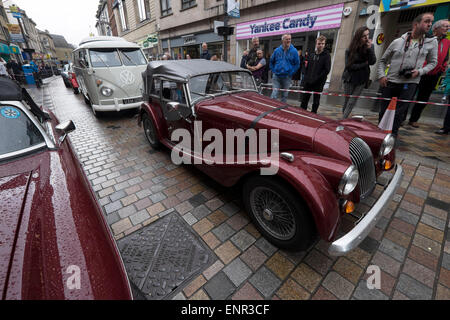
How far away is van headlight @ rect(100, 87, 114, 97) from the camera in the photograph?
6033 mm

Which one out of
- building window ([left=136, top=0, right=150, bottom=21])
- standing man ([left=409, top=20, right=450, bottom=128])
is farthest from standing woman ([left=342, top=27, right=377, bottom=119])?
building window ([left=136, top=0, right=150, bottom=21])

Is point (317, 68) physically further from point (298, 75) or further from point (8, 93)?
point (8, 93)

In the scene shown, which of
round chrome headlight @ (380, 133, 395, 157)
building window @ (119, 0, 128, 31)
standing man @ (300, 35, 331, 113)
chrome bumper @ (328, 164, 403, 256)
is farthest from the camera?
building window @ (119, 0, 128, 31)

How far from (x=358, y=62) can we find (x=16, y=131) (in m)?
6.04

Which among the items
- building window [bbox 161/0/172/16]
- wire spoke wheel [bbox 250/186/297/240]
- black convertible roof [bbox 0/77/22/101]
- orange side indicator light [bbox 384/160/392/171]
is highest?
building window [bbox 161/0/172/16]

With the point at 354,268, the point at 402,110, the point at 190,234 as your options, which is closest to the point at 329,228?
the point at 354,268

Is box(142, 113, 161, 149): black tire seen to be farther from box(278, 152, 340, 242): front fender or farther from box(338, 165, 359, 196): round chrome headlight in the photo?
box(338, 165, 359, 196): round chrome headlight

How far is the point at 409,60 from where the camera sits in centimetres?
385

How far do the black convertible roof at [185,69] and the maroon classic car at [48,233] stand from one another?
6.26ft

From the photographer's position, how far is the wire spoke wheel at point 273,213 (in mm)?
2008

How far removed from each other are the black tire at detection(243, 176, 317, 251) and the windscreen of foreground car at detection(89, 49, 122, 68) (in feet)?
20.7

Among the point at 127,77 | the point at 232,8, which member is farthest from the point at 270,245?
the point at 232,8

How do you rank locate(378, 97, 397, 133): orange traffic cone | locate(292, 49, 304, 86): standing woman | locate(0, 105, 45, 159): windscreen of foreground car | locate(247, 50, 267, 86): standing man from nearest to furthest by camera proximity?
locate(0, 105, 45, 159): windscreen of foreground car, locate(378, 97, 397, 133): orange traffic cone, locate(247, 50, 267, 86): standing man, locate(292, 49, 304, 86): standing woman
